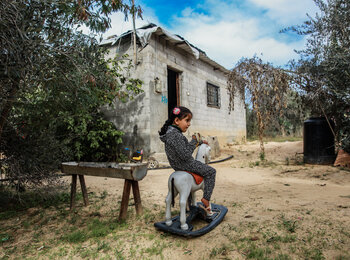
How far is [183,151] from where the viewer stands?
243 centimetres

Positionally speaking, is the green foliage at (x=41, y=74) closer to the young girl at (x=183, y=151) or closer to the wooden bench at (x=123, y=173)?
the wooden bench at (x=123, y=173)

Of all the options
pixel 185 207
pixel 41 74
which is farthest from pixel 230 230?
pixel 41 74

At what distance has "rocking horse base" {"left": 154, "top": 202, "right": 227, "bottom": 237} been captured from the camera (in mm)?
2307

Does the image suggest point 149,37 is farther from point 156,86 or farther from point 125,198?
point 125,198

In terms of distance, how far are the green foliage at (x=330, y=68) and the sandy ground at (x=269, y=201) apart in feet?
5.22

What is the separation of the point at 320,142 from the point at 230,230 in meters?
5.59

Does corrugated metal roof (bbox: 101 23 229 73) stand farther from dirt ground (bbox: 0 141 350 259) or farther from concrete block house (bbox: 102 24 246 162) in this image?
dirt ground (bbox: 0 141 350 259)

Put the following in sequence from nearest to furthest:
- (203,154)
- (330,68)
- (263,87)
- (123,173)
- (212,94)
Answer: (203,154), (123,173), (330,68), (263,87), (212,94)

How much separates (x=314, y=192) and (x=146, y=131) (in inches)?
193

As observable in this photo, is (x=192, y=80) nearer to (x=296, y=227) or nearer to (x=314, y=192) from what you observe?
(x=314, y=192)

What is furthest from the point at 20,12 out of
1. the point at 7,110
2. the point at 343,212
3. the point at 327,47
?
the point at 327,47

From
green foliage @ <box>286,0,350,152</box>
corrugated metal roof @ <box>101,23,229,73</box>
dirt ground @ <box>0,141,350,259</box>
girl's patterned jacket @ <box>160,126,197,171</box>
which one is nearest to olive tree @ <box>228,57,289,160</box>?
green foliage @ <box>286,0,350,152</box>

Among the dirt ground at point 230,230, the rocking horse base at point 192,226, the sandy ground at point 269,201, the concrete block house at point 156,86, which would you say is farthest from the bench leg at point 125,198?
the concrete block house at point 156,86

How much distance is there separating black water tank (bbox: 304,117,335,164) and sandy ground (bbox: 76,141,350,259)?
1.27ft
